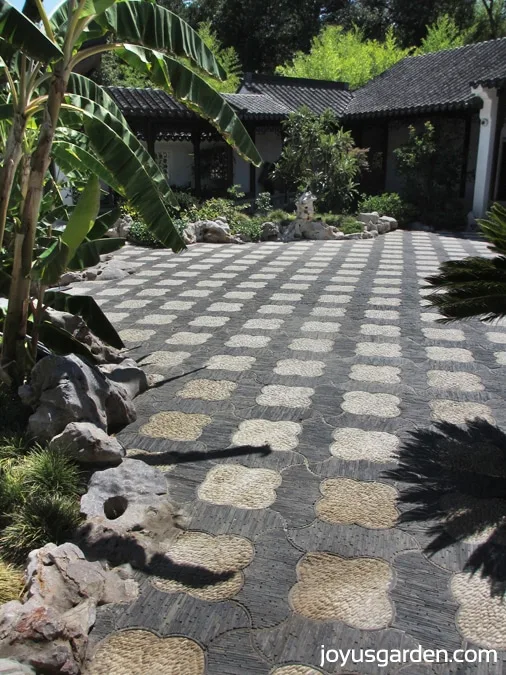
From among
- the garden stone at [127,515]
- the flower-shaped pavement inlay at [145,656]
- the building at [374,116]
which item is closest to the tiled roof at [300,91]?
the building at [374,116]

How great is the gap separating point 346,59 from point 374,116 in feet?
38.2

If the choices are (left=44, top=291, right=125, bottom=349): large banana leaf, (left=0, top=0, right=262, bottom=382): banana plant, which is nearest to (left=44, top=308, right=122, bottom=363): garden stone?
(left=44, top=291, right=125, bottom=349): large banana leaf

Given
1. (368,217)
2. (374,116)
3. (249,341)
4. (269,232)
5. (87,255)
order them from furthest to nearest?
(374,116) < (368,217) < (269,232) < (249,341) < (87,255)

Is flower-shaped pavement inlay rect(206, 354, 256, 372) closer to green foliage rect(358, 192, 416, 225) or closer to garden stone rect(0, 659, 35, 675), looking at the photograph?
garden stone rect(0, 659, 35, 675)

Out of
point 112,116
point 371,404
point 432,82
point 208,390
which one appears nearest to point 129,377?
point 208,390

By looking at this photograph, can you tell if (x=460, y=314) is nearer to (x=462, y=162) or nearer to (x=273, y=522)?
(x=273, y=522)

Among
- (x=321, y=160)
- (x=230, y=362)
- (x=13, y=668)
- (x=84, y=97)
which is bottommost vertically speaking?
(x=230, y=362)

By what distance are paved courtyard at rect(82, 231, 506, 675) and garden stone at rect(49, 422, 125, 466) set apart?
11.6 inches

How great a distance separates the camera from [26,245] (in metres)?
4.10

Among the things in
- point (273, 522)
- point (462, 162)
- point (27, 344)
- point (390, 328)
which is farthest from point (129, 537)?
point (462, 162)

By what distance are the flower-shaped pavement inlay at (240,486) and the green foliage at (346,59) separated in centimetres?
2690

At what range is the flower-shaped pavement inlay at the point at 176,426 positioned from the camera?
415 centimetres

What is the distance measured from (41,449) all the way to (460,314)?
278 centimetres

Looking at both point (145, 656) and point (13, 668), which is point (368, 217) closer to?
point (145, 656)
